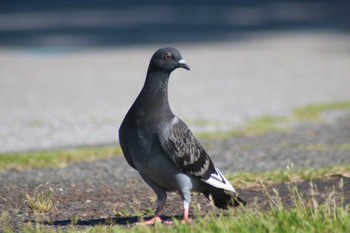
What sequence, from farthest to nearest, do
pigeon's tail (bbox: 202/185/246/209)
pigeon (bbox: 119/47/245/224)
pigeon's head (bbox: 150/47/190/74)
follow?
1. pigeon's tail (bbox: 202/185/246/209)
2. pigeon's head (bbox: 150/47/190/74)
3. pigeon (bbox: 119/47/245/224)

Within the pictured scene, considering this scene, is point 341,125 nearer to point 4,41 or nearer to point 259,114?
point 259,114

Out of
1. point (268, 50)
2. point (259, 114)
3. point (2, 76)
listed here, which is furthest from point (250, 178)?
point (268, 50)

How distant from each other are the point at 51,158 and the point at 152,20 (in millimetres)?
17026

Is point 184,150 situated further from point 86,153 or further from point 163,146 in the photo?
point 86,153

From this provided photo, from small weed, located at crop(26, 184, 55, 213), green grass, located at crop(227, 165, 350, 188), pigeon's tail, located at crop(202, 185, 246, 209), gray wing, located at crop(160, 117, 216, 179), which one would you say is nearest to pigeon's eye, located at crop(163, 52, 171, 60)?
gray wing, located at crop(160, 117, 216, 179)

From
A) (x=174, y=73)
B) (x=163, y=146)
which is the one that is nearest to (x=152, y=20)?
(x=174, y=73)

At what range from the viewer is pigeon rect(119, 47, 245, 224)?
21.5 feet

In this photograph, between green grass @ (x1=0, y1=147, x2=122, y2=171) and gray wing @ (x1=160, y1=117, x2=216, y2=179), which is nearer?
gray wing @ (x1=160, y1=117, x2=216, y2=179)

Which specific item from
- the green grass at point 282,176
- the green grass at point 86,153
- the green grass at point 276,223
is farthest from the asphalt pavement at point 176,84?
the green grass at point 276,223

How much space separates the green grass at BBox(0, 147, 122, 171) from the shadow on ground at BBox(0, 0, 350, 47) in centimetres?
1148

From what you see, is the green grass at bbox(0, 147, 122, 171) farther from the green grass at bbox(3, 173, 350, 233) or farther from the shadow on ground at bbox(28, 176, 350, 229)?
the green grass at bbox(3, 173, 350, 233)

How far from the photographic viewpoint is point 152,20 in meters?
27.4

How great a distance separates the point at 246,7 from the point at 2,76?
12.2m

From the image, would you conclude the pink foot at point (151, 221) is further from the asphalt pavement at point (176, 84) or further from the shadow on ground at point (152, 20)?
the shadow on ground at point (152, 20)
